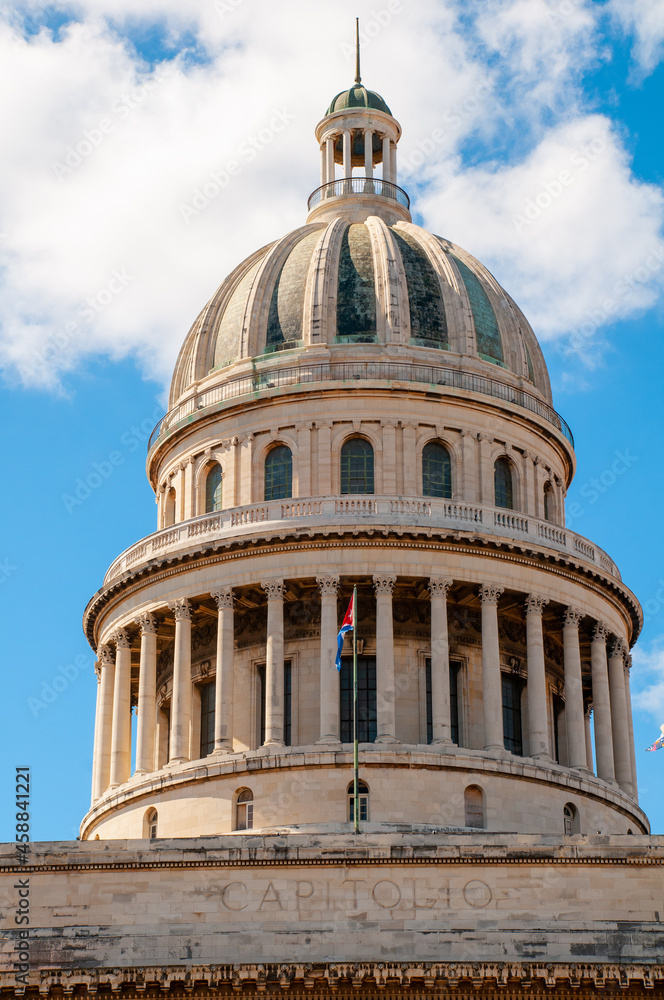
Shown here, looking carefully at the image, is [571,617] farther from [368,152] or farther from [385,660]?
[368,152]

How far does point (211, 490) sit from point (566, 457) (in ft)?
47.4

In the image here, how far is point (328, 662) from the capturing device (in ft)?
214

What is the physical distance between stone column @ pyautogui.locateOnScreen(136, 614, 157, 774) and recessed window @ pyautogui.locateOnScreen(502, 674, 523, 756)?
12.4 m

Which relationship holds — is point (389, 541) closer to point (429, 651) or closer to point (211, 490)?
point (429, 651)

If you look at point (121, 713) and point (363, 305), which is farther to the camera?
point (363, 305)

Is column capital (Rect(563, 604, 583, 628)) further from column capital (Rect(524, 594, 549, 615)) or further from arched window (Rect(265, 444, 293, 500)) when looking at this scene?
arched window (Rect(265, 444, 293, 500))

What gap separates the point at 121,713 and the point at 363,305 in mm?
17770

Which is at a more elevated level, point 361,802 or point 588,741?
point 588,741

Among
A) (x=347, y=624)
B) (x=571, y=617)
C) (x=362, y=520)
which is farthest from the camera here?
(x=571, y=617)

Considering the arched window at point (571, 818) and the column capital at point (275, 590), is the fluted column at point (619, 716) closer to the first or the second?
the arched window at point (571, 818)

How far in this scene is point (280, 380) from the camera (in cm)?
7212

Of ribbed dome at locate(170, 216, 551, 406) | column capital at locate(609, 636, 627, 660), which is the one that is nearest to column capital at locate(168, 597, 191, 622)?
ribbed dome at locate(170, 216, 551, 406)

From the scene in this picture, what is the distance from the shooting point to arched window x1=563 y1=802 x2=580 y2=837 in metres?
65.3

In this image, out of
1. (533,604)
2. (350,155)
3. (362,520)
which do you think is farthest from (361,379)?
A: (350,155)
